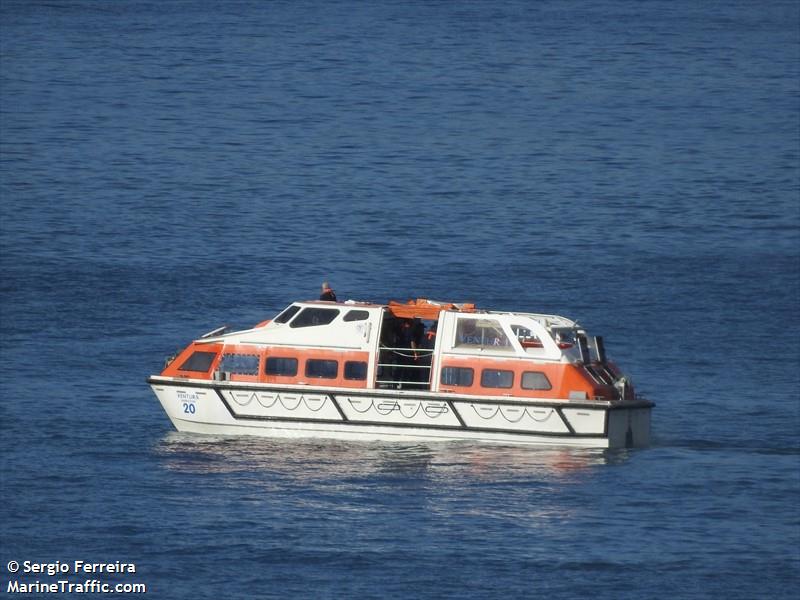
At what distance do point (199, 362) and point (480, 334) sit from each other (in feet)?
21.3

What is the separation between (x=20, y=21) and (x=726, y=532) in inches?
3706

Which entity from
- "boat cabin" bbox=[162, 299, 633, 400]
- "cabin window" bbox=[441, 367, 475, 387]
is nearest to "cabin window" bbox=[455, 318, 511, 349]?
"boat cabin" bbox=[162, 299, 633, 400]

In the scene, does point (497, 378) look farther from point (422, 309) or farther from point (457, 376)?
point (422, 309)

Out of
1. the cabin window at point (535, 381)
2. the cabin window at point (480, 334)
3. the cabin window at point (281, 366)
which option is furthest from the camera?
the cabin window at point (281, 366)

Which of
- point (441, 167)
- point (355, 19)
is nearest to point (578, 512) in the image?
point (441, 167)

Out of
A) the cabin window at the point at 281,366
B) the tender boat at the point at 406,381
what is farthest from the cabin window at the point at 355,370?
the cabin window at the point at 281,366

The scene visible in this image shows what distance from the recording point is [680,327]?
174 ft

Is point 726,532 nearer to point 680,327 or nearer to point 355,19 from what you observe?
point 680,327

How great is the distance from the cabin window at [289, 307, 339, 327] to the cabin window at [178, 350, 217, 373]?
201 cm

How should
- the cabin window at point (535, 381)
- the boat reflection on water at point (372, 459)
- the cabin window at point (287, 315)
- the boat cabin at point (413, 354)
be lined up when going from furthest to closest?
the cabin window at point (287, 315), the boat cabin at point (413, 354), the cabin window at point (535, 381), the boat reflection on water at point (372, 459)

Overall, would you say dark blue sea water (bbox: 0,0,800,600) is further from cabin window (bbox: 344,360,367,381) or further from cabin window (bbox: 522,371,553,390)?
cabin window (bbox: 344,360,367,381)

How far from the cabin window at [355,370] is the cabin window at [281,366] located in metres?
1.23

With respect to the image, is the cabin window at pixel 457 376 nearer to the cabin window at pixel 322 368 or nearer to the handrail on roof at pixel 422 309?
the handrail on roof at pixel 422 309

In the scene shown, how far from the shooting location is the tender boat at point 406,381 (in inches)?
1577
